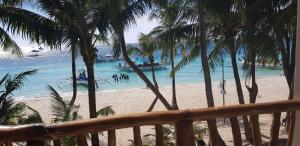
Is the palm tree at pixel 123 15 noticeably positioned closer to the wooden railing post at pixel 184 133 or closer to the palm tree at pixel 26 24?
the palm tree at pixel 26 24

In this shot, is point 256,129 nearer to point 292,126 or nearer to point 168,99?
point 292,126

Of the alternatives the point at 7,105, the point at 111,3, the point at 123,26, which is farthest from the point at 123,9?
the point at 7,105

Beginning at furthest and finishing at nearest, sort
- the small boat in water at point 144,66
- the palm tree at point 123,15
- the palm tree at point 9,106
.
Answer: the small boat in water at point 144,66 → the palm tree at point 123,15 → the palm tree at point 9,106

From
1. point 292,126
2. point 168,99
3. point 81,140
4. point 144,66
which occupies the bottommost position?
point 168,99

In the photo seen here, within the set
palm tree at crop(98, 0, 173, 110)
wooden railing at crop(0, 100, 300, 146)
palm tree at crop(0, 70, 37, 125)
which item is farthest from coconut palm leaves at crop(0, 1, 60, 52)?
wooden railing at crop(0, 100, 300, 146)

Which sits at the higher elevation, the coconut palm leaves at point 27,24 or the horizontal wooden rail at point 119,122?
the coconut palm leaves at point 27,24

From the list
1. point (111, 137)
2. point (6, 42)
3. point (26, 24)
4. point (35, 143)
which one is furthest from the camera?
point (6, 42)

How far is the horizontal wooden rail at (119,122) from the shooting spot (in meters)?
1.78

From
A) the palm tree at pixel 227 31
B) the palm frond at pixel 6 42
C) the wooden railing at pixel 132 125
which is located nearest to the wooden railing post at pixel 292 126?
the wooden railing at pixel 132 125

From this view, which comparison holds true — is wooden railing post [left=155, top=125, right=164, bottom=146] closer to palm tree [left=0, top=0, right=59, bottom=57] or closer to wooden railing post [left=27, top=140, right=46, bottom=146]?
wooden railing post [left=27, top=140, right=46, bottom=146]

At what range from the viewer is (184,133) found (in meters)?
2.13

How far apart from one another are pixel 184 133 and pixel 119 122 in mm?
392

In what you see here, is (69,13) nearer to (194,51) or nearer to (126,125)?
(194,51)

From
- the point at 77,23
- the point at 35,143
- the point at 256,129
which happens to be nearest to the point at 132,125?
the point at 35,143
